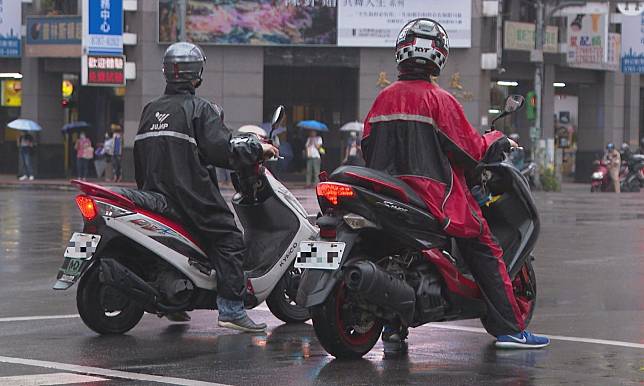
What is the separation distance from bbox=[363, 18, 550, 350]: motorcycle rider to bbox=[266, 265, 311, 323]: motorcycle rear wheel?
1.26 meters

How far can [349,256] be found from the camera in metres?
7.54

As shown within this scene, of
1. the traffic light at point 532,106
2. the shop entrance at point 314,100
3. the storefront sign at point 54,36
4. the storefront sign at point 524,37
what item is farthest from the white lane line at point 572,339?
the storefront sign at point 524,37

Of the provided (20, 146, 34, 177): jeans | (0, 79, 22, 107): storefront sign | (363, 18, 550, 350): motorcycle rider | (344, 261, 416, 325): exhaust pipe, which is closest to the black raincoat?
(363, 18, 550, 350): motorcycle rider

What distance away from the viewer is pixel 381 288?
24.2 ft

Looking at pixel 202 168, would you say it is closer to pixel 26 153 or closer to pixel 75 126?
pixel 26 153

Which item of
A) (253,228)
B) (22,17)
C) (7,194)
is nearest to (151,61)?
(22,17)

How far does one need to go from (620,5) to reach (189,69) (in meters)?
33.9

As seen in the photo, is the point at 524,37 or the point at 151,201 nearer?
the point at 151,201

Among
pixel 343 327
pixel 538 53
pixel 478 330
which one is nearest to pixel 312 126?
pixel 538 53

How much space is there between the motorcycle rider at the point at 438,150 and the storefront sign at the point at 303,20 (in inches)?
1283

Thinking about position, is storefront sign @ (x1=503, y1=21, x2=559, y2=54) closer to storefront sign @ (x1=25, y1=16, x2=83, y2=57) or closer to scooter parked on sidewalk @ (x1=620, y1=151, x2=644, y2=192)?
scooter parked on sidewalk @ (x1=620, y1=151, x2=644, y2=192)

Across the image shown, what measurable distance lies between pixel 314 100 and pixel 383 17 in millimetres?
4231

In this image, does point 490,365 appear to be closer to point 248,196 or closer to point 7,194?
point 248,196

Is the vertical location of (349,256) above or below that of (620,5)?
below
